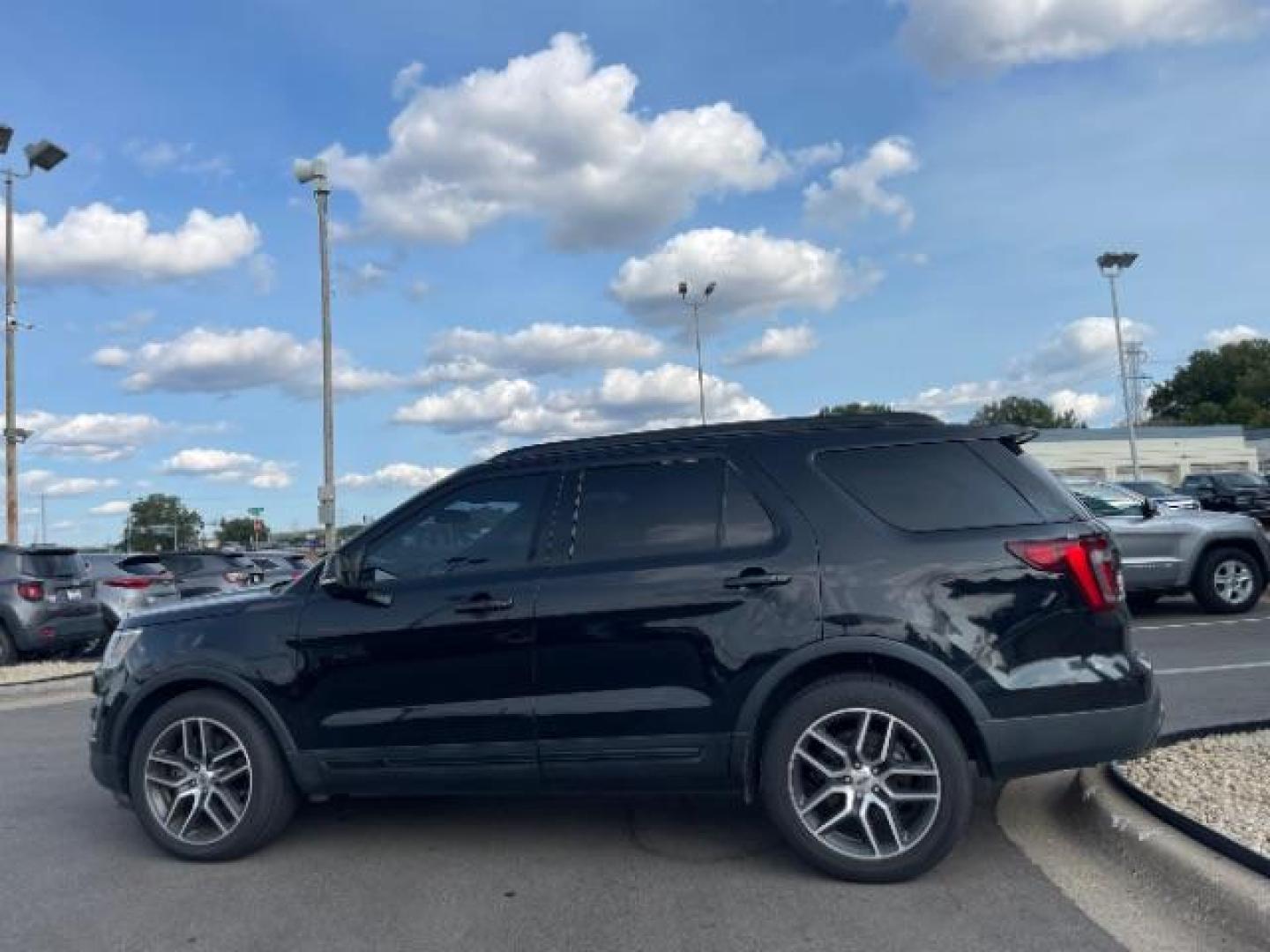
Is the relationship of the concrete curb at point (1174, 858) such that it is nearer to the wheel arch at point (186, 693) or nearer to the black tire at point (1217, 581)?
the wheel arch at point (186, 693)

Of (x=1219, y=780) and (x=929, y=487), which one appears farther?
(x=1219, y=780)

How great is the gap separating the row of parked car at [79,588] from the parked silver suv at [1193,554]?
29.8ft

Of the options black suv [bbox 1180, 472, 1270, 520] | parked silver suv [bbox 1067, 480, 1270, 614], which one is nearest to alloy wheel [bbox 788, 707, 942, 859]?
parked silver suv [bbox 1067, 480, 1270, 614]

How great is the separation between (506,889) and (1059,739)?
7.71ft

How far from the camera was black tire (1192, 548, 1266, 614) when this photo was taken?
42.1 feet

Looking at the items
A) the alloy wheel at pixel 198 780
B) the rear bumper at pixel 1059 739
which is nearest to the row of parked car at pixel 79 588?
the alloy wheel at pixel 198 780

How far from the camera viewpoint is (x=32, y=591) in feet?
45.8

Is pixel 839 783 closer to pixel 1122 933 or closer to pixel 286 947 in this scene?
pixel 1122 933

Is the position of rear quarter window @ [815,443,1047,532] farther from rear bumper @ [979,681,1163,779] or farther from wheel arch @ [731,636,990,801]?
rear bumper @ [979,681,1163,779]

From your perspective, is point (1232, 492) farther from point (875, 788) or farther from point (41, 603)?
point (875, 788)

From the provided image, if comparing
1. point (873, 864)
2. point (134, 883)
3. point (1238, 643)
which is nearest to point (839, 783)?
point (873, 864)

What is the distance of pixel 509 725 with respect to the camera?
4977mm

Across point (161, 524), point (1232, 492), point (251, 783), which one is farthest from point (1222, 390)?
point (251, 783)

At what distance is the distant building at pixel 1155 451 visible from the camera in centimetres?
7431
